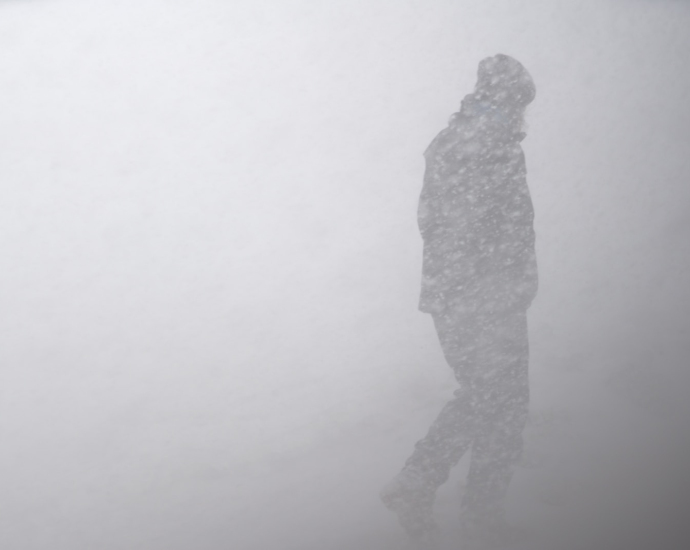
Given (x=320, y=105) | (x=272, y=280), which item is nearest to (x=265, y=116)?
(x=320, y=105)

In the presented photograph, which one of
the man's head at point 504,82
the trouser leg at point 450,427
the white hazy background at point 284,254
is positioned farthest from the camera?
the trouser leg at point 450,427

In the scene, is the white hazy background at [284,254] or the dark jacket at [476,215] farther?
the dark jacket at [476,215]

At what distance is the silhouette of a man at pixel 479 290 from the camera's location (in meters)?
1.72

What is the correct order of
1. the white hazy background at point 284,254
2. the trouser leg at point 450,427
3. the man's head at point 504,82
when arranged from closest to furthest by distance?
the white hazy background at point 284,254, the man's head at point 504,82, the trouser leg at point 450,427

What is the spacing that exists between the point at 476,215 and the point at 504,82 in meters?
0.43

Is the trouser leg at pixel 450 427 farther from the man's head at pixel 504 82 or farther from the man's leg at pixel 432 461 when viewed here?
the man's head at pixel 504 82

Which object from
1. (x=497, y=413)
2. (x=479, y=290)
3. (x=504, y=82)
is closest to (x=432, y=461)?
(x=497, y=413)

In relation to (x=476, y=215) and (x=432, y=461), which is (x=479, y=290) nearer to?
(x=476, y=215)

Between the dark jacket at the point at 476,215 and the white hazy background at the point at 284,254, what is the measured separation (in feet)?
0.19

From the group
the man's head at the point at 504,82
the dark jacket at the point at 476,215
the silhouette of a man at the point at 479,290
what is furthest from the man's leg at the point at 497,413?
the man's head at the point at 504,82

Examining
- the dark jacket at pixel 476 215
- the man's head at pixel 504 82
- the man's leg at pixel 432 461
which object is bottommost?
the man's leg at pixel 432 461

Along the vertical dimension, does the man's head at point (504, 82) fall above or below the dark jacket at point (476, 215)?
above

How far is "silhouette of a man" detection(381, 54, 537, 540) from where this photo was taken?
1719mm

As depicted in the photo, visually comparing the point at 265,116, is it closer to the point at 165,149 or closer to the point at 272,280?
the point at 165,149
